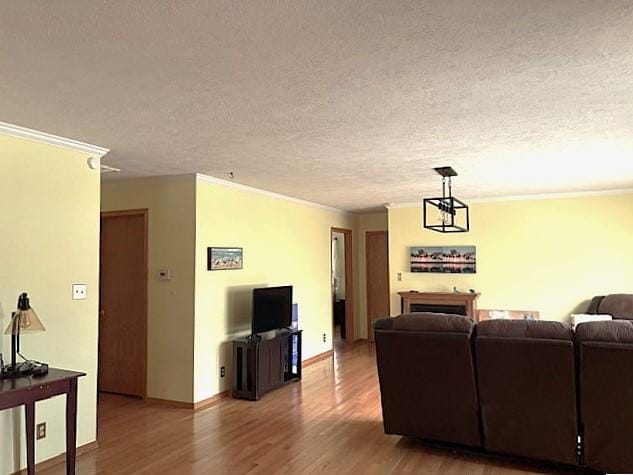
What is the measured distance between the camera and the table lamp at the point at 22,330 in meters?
3.08

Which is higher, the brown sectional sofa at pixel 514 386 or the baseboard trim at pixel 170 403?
the brown sectional sofa at pixel 514 386

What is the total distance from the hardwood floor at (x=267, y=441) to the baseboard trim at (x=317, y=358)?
4.77ft

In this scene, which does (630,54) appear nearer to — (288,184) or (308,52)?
(308,52)

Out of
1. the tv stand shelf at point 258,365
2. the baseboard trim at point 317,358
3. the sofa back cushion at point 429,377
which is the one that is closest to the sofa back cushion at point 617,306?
the sofa back cushion at point 429,377

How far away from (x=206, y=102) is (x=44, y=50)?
2.91 ft

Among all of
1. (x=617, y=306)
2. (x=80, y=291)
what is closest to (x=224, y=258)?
(x=80, y=291)

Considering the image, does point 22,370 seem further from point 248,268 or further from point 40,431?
point 248,268

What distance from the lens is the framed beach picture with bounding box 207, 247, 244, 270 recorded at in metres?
5.18

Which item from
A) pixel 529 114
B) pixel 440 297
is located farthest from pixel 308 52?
pixel 440 297

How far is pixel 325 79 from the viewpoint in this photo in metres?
2.48

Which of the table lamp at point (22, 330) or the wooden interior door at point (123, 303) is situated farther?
the wooden interior door at point (123, 303)

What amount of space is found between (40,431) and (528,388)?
340cm

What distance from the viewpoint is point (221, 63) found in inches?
89.6

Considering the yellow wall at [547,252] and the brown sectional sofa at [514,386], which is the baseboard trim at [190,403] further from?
the yellow wall at [547,252]
